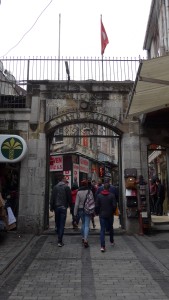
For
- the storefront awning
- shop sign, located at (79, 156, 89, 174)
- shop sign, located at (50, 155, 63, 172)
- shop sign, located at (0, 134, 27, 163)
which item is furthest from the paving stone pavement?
shop sign, located at (79, 156, 89, 174)

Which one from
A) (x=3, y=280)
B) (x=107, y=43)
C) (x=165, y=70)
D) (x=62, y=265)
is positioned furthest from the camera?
(x=107, y=43)

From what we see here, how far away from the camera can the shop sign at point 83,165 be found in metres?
24.8

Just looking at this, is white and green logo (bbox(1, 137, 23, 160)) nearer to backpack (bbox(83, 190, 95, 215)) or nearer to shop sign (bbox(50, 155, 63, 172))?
backpack (bbox(83, 190, 95, 215))

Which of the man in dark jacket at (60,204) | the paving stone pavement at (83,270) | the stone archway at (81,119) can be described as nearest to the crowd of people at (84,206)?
the man in dark jacket at (60,204)

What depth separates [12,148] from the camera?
11156 millimetres

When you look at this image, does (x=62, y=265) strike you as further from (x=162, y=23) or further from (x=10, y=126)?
(x=162, y=23)

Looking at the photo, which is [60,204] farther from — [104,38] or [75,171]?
[75,171]

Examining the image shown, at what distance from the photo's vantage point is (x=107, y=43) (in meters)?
13.2

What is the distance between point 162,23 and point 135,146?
6175 mm

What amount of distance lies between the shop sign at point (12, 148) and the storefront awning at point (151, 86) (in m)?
4.24

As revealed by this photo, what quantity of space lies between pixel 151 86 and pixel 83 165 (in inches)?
693

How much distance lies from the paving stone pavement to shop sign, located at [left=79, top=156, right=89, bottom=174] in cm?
1505

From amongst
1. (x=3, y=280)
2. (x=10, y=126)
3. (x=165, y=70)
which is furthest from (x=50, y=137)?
(x=3, y=280)

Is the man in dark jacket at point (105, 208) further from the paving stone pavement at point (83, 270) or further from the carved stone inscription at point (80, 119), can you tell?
the carved stone inscription at point (80, 119)
